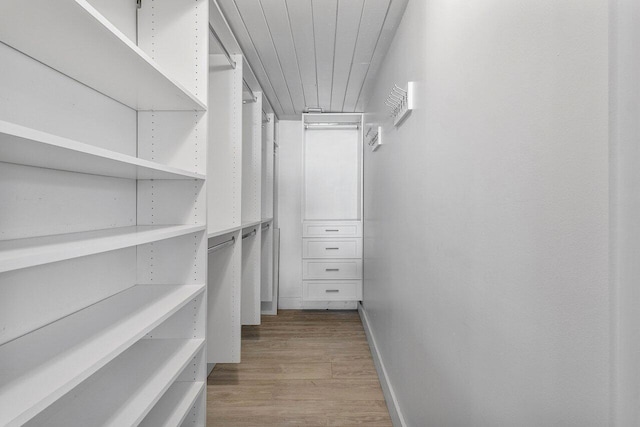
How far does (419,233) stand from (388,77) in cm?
113

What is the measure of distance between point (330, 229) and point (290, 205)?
2.19 ft

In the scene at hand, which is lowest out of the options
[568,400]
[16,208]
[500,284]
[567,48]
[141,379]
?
[141,379]

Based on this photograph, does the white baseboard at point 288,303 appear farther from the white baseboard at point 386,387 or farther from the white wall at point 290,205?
the white baseboard at point 386,387

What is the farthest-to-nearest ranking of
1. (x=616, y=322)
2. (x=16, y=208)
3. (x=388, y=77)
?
(x=388, y=77) → (x=16, y=208) → (x=616, y=322)

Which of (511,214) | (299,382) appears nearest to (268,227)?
(299,382)

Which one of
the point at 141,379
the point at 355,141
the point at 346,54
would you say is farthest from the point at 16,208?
the point at 355,141

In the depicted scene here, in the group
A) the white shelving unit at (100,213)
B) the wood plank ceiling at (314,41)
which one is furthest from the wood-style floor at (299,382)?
the wood plank ceiling at (314,41)

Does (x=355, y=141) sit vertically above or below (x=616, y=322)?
above

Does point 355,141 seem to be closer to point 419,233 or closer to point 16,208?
point 419,233

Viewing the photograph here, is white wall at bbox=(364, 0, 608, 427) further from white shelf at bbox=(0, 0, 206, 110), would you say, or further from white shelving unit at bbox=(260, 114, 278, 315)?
white shelving unit at bbox=(260, 114, 278, 315)

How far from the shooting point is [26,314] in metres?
0.89

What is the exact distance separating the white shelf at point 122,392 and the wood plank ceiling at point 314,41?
1.58 meters

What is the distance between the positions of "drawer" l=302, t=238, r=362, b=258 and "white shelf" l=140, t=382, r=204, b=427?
1.93 meters

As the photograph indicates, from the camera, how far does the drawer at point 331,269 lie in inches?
128
